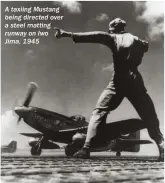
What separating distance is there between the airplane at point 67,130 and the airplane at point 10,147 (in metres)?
0.38

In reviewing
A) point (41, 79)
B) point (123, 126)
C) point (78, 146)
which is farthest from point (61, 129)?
point (123, 126)

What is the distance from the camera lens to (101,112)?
159 inches

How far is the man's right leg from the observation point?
3.77m

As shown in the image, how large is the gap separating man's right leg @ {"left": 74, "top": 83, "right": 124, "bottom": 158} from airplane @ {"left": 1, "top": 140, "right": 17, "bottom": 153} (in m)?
1.86

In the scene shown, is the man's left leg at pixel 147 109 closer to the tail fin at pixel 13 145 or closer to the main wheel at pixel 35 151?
the main wheel at pixel 35 151

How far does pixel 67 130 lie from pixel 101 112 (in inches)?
119

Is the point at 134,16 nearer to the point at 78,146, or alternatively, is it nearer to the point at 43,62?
the point at 43,62

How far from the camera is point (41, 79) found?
5.44 m

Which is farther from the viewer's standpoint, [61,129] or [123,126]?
[61,129]

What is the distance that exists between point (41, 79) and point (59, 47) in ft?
2.59

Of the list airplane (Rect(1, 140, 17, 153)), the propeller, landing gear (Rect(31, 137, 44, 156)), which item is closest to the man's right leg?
the propeller

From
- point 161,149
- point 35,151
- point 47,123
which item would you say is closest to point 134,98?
point 161,149

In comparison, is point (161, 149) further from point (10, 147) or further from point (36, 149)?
point (10, 147)

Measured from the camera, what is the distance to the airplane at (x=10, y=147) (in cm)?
495
